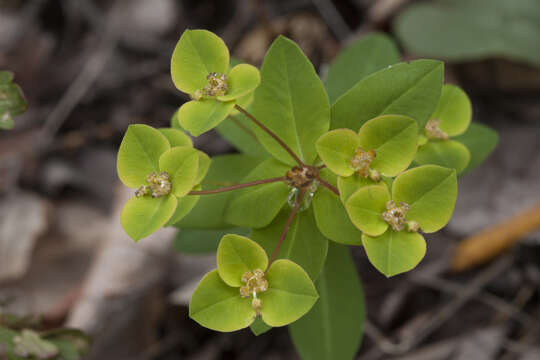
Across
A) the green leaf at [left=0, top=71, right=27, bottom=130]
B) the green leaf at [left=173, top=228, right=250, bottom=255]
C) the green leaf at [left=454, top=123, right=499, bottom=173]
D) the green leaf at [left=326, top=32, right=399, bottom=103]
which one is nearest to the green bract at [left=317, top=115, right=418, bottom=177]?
the green leaf at [left=454, top=123, right=499, bottom=173]

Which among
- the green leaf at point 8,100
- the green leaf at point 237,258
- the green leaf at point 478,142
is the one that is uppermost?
the green leaf at point 8,100

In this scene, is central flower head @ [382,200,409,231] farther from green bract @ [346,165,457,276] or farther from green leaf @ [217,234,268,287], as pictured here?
green leaf @ [217,234,268,287]

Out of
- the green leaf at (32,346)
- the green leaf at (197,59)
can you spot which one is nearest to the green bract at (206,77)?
the green leaf at (197,59)

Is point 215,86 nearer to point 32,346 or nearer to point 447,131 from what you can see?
point 447,131

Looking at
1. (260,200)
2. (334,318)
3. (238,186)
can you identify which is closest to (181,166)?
(238,186)

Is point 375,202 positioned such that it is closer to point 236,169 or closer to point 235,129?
point 236,169

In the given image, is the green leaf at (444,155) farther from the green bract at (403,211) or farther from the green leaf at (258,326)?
the green leaf at (258,326)
